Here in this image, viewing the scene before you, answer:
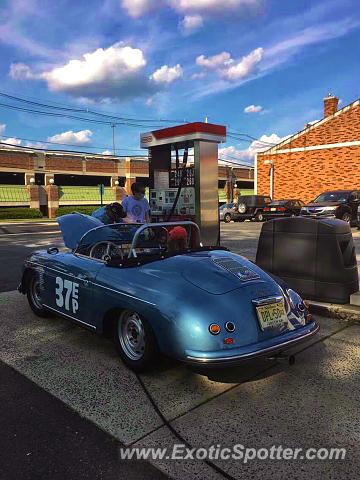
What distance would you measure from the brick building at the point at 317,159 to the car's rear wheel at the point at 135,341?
2711cm

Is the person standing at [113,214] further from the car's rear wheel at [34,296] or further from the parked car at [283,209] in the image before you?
the parked car at [283,209]

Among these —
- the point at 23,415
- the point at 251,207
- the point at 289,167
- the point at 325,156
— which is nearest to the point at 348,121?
the point at 325,156

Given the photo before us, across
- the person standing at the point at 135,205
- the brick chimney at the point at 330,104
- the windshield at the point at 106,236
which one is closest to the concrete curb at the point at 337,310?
the windshield at the point at 106,236

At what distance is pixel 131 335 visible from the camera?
3723mm

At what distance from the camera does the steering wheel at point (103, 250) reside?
457 cm

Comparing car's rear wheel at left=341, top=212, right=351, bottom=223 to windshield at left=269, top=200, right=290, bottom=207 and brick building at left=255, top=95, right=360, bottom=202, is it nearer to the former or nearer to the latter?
windshield at left=269, top=200, right=290, bottom=207

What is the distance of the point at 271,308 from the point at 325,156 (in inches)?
1098

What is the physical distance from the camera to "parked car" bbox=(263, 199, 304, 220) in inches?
990

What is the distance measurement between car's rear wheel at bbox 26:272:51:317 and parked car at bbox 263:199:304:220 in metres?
21.3

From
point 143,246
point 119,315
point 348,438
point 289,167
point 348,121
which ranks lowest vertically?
point 348,438

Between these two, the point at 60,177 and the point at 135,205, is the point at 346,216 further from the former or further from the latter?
the point at 60,177

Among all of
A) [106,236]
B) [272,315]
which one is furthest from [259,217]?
[272,315]

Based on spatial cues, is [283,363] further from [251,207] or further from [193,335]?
[251,207]

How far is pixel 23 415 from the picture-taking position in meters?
2.98
